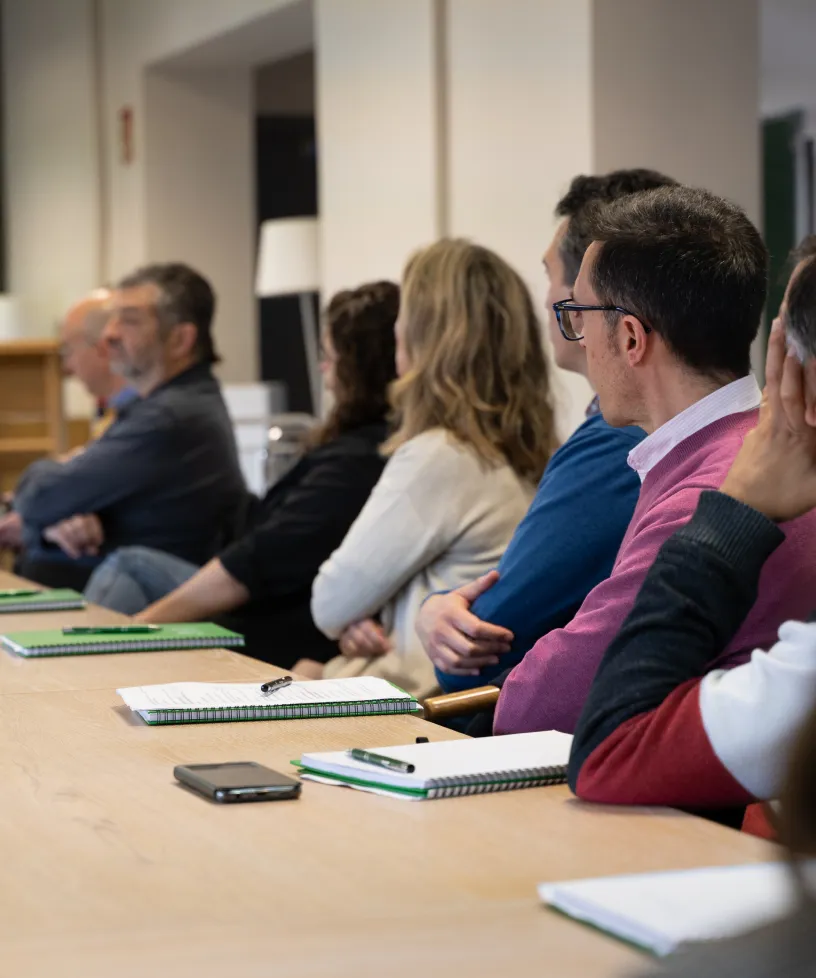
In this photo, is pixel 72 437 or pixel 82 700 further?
pixel 72 437

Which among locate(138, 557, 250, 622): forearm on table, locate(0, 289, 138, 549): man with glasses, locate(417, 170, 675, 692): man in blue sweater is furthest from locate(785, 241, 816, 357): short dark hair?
locate(0, 289, 138, 549): man with glasses

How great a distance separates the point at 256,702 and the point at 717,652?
625 mm

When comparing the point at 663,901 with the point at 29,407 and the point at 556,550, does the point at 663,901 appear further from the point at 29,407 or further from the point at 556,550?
the point at 29,407

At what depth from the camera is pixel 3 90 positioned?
8352 millimetres

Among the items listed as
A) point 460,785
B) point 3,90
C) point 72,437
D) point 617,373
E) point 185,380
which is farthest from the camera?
point 3,90

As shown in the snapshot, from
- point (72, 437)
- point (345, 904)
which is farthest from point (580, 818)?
point (72, 437)

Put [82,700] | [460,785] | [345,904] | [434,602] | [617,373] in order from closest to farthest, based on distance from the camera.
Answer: [345,904], [460,785], [617,373], [82,700], [434,602]

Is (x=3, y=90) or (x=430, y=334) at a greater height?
(x=3, y=90)

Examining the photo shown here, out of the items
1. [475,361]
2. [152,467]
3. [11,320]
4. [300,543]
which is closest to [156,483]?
[152,467]

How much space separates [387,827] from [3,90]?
7821mm

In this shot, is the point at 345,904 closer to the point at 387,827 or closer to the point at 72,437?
the point at 387,827

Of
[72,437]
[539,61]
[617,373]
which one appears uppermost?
[539,61]

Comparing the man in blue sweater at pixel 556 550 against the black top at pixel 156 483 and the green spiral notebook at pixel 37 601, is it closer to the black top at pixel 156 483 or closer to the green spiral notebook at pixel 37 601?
the green spiral notebook at pixel 37 601

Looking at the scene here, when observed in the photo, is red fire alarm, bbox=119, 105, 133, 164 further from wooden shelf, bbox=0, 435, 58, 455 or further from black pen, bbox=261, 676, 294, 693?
black pen, bbox=261, 676, 294, 693
